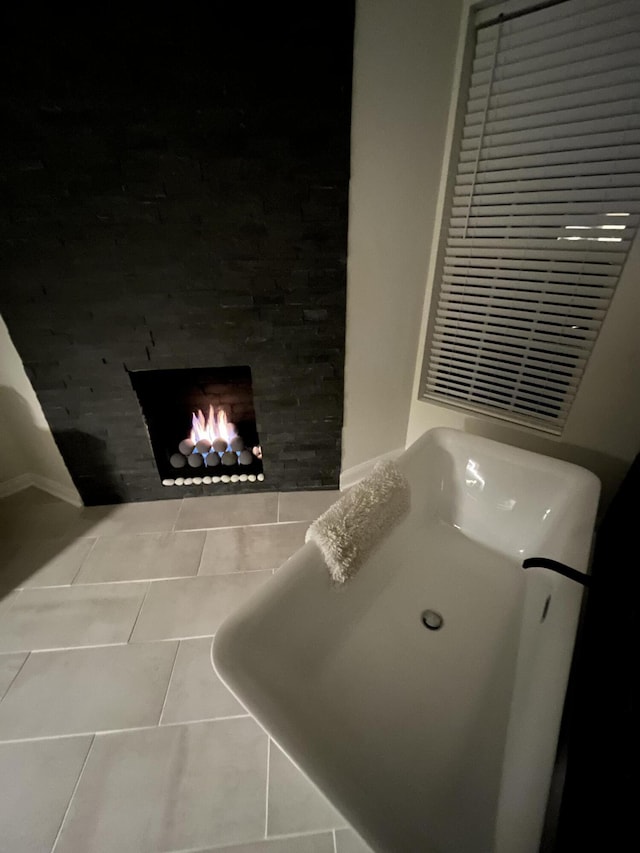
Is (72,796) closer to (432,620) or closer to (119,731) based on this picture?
(119,731)

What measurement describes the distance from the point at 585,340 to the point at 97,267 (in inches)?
78.5

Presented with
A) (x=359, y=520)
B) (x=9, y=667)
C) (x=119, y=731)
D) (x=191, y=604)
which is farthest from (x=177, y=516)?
(x=359, y=520)

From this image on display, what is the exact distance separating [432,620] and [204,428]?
152 cm

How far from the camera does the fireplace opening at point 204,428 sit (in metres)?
1.95

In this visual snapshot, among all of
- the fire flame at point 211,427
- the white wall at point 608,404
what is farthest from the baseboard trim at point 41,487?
the white wall at point 608,404

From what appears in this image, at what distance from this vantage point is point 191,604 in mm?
1451

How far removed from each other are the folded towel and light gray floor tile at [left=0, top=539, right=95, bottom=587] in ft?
4.20

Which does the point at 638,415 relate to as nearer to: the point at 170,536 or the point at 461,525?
the point at 461,525

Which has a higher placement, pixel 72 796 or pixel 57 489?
pixel 57 489

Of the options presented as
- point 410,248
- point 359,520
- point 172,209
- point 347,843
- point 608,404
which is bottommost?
point 347,843

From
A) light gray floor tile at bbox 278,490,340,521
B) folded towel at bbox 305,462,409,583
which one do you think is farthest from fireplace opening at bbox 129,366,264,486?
folded towel at bbox 305,462,409,583

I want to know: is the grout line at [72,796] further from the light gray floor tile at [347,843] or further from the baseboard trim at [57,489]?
the baseboard trim at [57,489]

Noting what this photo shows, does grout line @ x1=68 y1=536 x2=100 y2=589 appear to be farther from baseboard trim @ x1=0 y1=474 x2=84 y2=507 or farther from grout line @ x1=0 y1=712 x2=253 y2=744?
grout line @ x1=0 y1=712 x2=253 y2=744

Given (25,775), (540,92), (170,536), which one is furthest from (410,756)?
(540,92)
